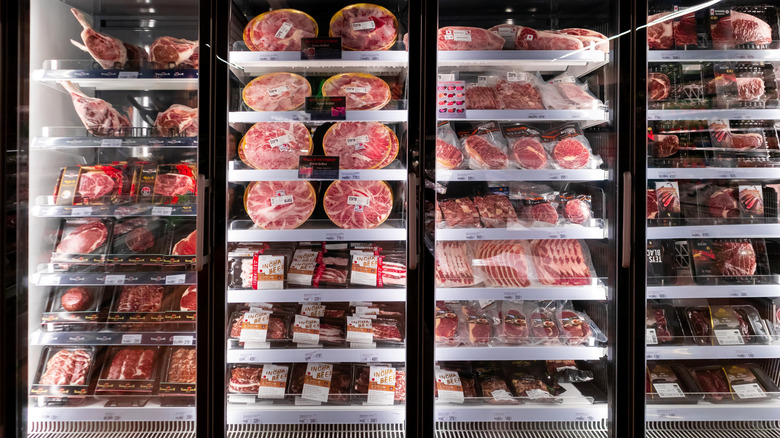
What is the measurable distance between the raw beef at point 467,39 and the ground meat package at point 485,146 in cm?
39

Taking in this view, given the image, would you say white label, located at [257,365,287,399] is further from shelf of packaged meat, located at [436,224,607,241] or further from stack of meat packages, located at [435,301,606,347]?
shelf of packaged meat, located at [436,224,607,241]

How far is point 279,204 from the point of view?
84.4 inches

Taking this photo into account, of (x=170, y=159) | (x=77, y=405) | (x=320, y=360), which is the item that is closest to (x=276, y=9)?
(x=170, y=159)

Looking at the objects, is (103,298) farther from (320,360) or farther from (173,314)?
(320,360)

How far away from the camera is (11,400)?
1871 mm

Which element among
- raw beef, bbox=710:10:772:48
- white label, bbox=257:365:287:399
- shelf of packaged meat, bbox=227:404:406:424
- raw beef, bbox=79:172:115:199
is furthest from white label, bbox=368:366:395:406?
raw beef, bbox=710:10:772:48

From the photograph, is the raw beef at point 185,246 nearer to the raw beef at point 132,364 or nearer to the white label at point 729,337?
the raw beef at point 132,364

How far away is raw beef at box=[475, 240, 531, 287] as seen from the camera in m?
2.18

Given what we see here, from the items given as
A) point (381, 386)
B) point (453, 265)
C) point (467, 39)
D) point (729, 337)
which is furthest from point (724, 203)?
point (381, 386)

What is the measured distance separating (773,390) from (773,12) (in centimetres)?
189

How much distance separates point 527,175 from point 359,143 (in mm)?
813

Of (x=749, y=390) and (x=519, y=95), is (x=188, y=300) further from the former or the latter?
(x=749, y=390)

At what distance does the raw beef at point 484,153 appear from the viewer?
217 cm

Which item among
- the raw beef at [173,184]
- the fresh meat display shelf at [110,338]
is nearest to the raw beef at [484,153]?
the raw beef at [173,184]
